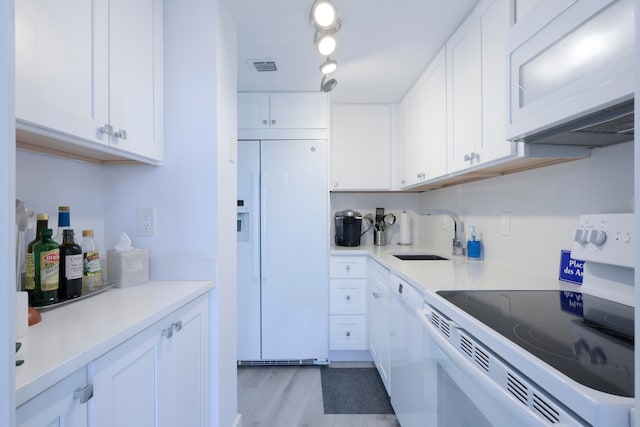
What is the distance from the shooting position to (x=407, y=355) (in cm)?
159

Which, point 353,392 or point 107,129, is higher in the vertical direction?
point 107,129

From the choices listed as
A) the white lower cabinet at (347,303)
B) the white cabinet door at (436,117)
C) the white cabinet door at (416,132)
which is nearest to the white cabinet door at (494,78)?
the white cabinet door at (436,117)

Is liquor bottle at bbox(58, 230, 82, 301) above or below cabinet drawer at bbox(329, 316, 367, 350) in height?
above

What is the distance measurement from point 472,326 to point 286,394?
5.72ft

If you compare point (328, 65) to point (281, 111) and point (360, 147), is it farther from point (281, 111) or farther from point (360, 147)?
point (360, 147)

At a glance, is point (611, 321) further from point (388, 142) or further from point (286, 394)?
point (388, 142)

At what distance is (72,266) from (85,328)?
0.35 meters

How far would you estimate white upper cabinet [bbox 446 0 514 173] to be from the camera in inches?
53.0

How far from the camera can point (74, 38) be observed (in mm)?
958

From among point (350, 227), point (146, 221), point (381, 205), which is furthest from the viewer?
point (381, 205)

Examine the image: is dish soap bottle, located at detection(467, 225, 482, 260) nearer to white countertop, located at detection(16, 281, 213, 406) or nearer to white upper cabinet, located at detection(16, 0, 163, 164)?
white countertop, located at detection(16, 281, 213, 406)

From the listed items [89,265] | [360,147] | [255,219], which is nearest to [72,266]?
[89,265]

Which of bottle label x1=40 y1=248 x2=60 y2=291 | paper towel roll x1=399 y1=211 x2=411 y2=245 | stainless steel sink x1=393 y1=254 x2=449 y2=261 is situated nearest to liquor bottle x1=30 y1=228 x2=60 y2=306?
bottle label x1=40 y1=248 x2=60 y2=291

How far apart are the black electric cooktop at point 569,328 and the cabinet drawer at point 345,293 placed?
150cm
